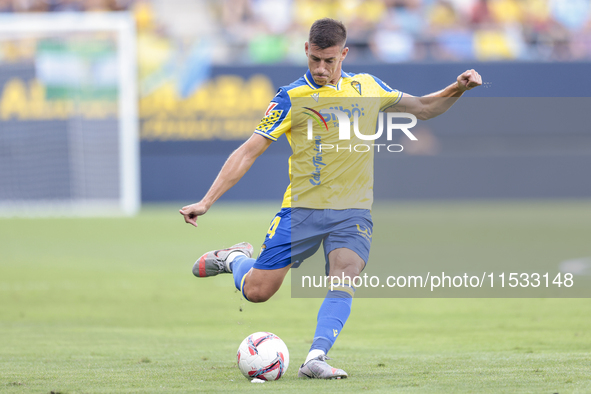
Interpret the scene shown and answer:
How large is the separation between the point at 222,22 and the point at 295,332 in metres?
16.4

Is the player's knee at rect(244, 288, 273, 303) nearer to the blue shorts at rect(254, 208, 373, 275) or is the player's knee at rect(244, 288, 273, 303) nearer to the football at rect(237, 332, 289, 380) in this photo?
the blue shorts at rect(254, 208, 373, 275)

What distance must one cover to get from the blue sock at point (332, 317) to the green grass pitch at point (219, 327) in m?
0.27

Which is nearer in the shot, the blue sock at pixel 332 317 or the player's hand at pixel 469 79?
the blue sock at pixel 332 317

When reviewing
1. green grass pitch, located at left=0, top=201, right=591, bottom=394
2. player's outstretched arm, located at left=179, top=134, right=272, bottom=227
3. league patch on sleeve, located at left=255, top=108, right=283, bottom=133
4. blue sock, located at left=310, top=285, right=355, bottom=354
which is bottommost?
green grass pitch, located at left=0, top=201, right=591, bottom=394

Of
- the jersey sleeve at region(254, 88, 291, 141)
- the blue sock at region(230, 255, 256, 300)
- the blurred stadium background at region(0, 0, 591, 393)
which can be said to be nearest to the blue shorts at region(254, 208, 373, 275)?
the blue sock at region(230, 255, 256, 300)

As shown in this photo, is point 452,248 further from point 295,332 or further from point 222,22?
point 222,22

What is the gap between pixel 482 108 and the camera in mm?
20031

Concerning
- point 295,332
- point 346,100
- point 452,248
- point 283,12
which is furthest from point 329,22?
point 283,12

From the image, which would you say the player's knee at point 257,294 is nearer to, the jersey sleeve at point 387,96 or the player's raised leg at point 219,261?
the player's raised leg at point 219,261

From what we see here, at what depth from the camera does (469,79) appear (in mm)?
5309

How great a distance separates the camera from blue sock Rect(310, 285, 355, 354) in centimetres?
483

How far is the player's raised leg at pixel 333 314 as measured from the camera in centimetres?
477

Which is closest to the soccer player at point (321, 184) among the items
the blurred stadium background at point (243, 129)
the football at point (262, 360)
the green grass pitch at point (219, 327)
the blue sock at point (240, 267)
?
the blue sock at point (240, 267)

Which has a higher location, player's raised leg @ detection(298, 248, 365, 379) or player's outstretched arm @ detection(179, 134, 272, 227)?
player's outstretched arm @ detection(179, 134, 272, 227)
